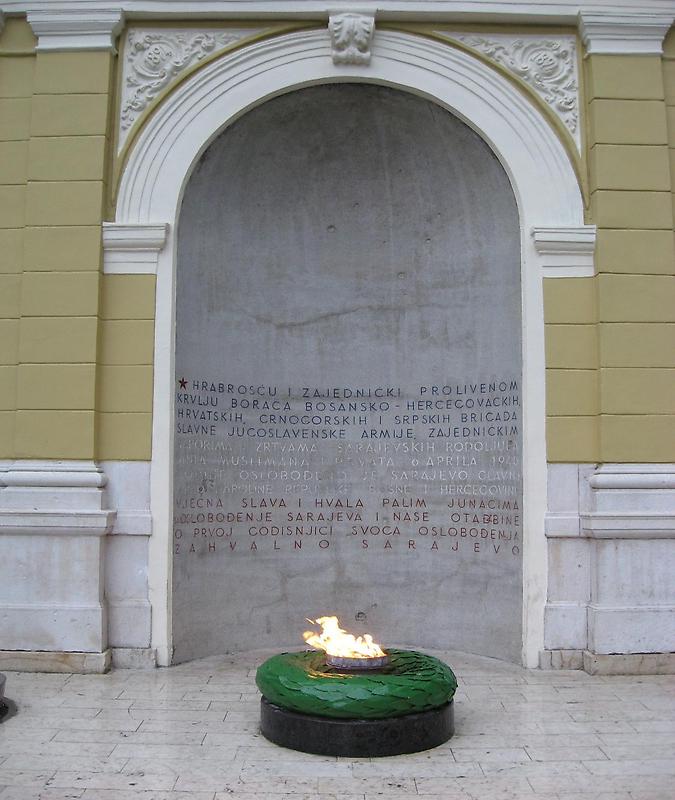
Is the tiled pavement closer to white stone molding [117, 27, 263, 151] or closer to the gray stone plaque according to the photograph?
the gray stone plaque

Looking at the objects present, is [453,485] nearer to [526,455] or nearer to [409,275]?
[526,455]

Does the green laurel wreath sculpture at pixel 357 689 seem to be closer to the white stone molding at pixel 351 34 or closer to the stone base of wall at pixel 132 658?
the stone base of wall at pixel 132 658

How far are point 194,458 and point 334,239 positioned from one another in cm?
252

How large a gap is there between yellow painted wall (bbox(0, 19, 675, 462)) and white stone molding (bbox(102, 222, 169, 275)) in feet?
0.23

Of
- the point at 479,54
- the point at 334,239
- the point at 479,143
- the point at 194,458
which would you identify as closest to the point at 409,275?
the point at 334,239

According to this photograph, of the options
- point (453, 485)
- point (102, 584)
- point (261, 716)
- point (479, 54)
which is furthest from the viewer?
point (453, 485)

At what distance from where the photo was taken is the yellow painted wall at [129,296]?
270 inches

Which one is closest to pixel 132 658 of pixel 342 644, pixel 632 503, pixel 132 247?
pixel 342 644

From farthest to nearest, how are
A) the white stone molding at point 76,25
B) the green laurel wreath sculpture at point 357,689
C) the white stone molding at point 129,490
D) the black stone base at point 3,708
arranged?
the white stone molding at point 76,25 < the white stone molding at point 129,490 < the black stone base at point 3,708 < the green laurel wreath sculpture at point 357,689

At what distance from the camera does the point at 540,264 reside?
7105 mm

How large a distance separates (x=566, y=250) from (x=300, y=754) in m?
4.44

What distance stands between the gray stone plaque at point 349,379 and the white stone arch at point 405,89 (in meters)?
0.23

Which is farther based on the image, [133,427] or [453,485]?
[453,485]

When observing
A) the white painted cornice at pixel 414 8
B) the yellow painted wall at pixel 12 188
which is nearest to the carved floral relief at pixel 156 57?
the white painted cornice at pixel 414 8
